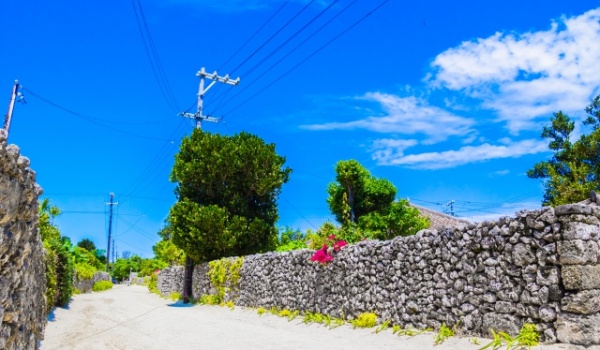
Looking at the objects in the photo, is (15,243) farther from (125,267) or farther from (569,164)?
(125,267)

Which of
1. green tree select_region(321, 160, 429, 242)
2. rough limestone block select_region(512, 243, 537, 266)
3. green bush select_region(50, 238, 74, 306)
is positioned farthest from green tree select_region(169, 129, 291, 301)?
rough limestone block select_region(512, 243, 537, 266)

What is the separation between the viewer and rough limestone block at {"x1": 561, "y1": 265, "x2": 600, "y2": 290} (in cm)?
648

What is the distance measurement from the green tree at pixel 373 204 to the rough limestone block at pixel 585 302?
56.0 ft

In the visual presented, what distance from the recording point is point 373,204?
24828mm

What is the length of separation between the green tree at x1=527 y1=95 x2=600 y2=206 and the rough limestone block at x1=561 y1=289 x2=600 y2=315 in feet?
30.2

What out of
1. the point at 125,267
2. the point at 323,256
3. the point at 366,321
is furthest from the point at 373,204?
the point at 125,267

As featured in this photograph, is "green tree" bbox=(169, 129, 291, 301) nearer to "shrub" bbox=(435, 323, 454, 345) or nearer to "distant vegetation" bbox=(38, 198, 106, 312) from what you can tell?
"distant vegetation" bbox=(38, 198, 106, 312)

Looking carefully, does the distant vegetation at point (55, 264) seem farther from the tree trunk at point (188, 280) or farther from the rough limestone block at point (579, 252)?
the rough limestone block at point (579, 252)

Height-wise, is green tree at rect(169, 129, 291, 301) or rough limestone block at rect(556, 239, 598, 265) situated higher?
green tree at rect(169, 129, 291, 301)

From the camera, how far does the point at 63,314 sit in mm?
15602

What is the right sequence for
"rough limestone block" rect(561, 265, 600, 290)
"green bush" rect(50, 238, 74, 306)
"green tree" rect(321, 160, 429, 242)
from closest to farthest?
"rough limestone block" rect(561, 265, 600, 290) → "green bush" rect(50, 238, 74, 306) → "green tree" rect(321, 160, 429, 242)

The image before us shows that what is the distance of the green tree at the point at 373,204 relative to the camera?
78.7ft

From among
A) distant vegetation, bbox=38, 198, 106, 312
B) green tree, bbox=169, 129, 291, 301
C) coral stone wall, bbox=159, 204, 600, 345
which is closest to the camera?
coral stone wall, bbox=159, 204, 600, 345

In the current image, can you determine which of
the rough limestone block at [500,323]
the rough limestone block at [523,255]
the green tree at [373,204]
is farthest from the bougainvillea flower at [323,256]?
the green tree at [373,204]
